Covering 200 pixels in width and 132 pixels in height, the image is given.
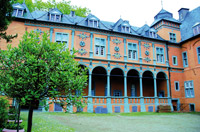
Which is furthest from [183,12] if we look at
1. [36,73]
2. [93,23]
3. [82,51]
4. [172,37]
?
[36,73]

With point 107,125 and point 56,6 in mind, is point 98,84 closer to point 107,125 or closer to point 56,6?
point 107,125

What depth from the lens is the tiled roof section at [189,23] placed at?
2256cm

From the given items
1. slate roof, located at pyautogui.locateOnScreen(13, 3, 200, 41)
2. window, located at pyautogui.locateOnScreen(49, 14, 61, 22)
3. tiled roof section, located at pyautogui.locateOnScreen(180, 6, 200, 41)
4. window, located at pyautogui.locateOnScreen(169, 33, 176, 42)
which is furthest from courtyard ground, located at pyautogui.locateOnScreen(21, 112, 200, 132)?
tiled roof section, located at pyautogui.locateOnScreen(180, 6, 200, 41)

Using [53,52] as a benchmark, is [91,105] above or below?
below

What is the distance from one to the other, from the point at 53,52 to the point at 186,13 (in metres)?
28.4

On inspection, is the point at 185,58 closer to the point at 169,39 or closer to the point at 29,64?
the point at 169,39

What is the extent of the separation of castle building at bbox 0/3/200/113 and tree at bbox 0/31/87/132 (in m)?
11.1

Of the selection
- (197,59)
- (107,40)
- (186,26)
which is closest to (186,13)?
(186,26)

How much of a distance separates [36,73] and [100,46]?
14444mm

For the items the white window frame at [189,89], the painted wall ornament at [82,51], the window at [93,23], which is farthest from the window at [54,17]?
the white window frame at [189,89]

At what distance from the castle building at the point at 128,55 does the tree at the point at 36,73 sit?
1112cm

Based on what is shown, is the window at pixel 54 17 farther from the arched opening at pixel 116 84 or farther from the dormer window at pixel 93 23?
the arched opening at pixel 116 84

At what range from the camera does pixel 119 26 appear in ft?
Answer: 66.4

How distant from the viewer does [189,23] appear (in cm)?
2361
